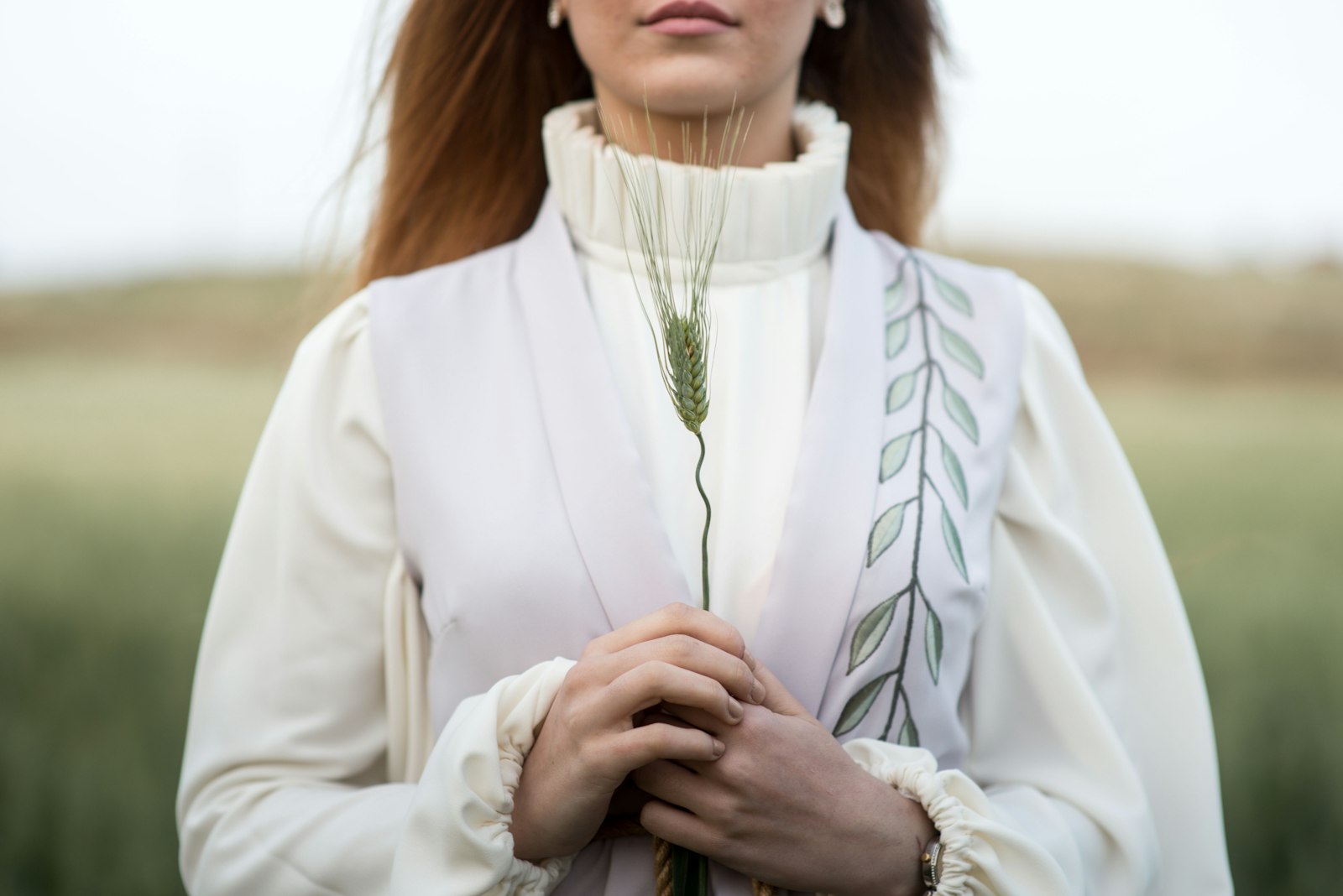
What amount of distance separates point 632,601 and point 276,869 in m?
0.47

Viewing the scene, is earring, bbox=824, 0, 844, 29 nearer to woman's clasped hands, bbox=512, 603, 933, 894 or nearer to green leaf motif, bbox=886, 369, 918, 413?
green leaf motif, bbox=886, 369, 918, 413

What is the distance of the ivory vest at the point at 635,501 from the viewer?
1.38 m

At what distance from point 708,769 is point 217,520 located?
2034mm

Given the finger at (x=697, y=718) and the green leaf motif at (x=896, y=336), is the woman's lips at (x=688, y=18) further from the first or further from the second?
the finger at (x=697, y=718)

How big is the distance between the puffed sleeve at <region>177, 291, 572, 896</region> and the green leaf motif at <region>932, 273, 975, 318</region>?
0.70 meters

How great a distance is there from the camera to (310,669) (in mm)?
1499

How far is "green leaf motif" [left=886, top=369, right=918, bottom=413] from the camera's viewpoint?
1.53 metres

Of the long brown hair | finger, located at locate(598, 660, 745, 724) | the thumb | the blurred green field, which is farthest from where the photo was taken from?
the blurred green field

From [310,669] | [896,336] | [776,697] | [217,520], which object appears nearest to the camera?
[776,697]

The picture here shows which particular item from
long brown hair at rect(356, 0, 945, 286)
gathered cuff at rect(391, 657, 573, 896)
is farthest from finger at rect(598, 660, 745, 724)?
long brown hair at rect(356, 0, 945, 286)

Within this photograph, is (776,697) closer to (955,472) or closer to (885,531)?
(885,531)

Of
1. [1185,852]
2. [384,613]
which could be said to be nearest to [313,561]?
[384,613]

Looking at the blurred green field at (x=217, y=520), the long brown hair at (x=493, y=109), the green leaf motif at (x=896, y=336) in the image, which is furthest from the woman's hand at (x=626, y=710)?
the blurred green field at (x=217, y=520)

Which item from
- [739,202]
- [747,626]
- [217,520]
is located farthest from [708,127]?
[217,520]
